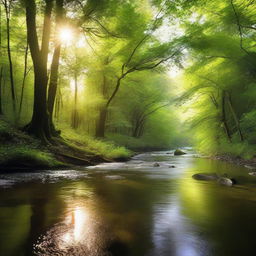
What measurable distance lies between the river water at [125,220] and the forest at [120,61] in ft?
14.8

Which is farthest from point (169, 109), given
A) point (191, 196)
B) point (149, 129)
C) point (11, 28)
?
point (191, 196)

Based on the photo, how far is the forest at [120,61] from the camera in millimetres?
12047

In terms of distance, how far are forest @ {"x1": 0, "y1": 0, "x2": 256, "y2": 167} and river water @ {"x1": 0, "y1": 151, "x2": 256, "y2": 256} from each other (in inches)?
178

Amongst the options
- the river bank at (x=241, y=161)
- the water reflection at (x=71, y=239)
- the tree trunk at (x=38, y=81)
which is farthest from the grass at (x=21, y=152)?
the river bank at (x=241, y=161)

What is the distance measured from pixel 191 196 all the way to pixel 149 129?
31903 mm

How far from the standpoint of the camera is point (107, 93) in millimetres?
24578

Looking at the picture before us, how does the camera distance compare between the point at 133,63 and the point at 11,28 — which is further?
the point at 133,63

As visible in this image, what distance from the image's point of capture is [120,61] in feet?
59.1

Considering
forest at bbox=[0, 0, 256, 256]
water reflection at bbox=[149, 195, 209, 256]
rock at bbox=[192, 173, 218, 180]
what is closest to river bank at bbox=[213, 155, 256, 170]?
forest at bbox=[0, 0, 256, 256]

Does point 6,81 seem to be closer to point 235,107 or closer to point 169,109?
point 235,107

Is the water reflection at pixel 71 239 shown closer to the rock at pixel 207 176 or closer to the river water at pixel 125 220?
the river water at pixel 125 220

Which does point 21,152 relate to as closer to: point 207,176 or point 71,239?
point 207,176

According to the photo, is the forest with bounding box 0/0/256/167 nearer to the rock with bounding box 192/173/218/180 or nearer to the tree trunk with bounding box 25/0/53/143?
the tree trunk with bounding box 25/0/53/143

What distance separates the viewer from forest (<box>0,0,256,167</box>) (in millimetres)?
12047
